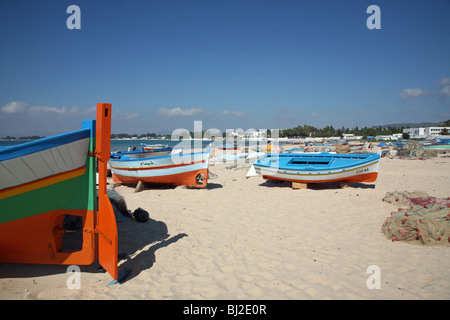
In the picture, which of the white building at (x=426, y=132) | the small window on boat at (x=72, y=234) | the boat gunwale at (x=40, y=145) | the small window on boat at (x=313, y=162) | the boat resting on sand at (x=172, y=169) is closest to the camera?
the boat gunwale at (x=40, y=145)

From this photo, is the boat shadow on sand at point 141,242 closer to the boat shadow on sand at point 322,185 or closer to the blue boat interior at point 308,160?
the blue boat interior at point 308,160

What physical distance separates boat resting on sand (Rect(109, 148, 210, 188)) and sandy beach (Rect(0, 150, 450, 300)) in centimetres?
234

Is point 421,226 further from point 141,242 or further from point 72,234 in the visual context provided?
point 72,234

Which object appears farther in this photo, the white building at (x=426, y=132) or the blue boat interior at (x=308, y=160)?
the white building at (x=426, y=132)

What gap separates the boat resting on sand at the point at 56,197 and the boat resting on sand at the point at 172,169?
6117 millimetres

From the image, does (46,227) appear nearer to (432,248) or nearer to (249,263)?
(249,263)

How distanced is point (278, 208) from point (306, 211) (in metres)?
0.81

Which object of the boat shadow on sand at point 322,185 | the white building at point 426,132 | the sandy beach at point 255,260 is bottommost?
the sandy beach at point 255,260

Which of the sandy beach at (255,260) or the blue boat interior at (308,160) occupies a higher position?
the blue boat interior at (308,160)

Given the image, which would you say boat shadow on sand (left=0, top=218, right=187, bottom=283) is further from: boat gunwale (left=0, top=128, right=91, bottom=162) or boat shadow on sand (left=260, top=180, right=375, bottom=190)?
boat shadow on sand (left=260, top=180, right=375, bottom=190)

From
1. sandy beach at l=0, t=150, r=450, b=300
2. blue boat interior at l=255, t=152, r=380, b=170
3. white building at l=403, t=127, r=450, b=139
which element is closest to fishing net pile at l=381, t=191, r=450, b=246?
sandy beach at l=0, t=150, r=450, b=300

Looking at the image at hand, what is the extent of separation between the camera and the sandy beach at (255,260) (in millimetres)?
3387

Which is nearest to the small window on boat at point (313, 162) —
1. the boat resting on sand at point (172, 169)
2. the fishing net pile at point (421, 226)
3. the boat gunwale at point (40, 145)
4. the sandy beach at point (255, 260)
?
the sandy beach at point (255, 260)

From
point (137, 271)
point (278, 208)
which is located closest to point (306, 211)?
point (278, 208)
